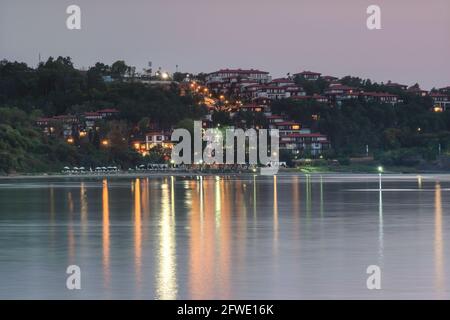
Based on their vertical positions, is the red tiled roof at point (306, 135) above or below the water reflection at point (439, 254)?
above

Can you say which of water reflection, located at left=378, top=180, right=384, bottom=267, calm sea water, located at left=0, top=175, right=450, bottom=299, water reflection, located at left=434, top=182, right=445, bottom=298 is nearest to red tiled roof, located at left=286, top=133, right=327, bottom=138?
water reflection, located at left=378, top=180, right=384, bottom=267

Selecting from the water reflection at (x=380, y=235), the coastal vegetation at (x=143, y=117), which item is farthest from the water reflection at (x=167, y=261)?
the coastal vegetation at (x=143, y=117)

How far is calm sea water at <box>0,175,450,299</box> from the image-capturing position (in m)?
16.4

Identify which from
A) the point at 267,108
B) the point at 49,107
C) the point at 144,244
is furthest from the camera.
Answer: the point at 267,108

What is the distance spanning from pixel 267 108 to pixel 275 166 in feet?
172

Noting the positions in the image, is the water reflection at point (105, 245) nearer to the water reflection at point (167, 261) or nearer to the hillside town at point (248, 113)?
the water reflection at point (167, 261)

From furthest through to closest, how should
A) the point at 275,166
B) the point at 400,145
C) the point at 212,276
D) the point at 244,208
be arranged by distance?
1. the point at 400,145
2. the point at 275,166
3. the point at 244,208
4. the point at 212,276

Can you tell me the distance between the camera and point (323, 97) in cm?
17738

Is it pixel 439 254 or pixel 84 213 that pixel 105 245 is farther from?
pixel 84 213

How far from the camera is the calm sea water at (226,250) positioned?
16.4m

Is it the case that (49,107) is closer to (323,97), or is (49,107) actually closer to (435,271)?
(323,97)

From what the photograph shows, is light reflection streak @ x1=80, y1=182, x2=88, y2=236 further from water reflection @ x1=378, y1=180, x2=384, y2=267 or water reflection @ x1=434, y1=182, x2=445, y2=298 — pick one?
water reflection @ x1=434, y1=182, x2=445, y2=298

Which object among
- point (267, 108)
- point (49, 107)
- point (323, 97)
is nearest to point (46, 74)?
point (49, 107)

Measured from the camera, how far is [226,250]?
22000 millimetres
